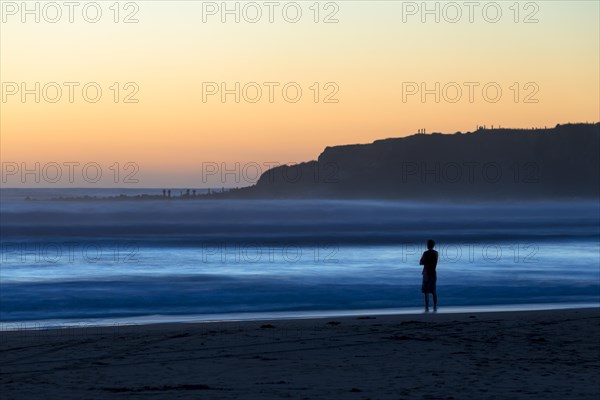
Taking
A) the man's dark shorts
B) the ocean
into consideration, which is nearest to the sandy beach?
the man's dark shorts

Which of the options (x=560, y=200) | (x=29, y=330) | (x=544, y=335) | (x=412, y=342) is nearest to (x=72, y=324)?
(x=29, y=330)

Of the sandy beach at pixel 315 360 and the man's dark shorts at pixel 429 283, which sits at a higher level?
the man's dark shorts at pixel 429 283

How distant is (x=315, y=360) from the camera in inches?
404

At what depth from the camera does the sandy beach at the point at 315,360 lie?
853 centimetres

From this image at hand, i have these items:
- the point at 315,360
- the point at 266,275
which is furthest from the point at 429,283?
the point at 266,275

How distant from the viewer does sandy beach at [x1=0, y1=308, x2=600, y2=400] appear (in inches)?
336

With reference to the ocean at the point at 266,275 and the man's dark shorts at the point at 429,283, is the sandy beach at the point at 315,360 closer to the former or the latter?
the man's dark shorts at the point at 429,283

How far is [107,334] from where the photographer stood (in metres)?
12.6

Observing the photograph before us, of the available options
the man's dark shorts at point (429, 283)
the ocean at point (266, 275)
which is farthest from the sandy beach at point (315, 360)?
the ocean at point (266, 275)

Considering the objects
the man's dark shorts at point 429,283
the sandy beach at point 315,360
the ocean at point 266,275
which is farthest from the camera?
the ocean at point 266,275

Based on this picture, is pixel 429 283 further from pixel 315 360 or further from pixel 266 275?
pixel 266 275

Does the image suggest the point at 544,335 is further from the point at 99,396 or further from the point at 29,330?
the point at 29,330

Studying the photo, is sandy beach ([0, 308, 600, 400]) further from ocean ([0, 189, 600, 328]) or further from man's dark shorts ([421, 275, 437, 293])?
ocean ([0, 189, 600, 328])

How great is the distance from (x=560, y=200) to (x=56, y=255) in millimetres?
119316
